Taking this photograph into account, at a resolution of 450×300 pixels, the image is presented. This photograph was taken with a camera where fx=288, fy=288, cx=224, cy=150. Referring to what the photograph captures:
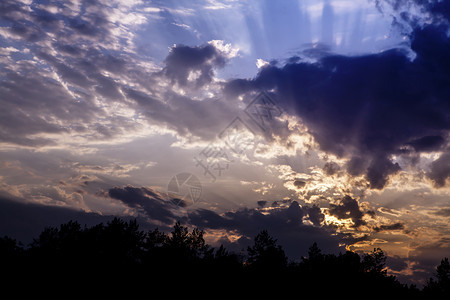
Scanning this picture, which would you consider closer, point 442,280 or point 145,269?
point 145,269

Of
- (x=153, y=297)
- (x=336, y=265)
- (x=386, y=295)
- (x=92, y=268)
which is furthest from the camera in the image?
(x=336, y=265)

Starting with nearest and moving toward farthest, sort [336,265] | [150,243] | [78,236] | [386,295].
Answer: [386,295], [336,265], [78,236], [150,243]

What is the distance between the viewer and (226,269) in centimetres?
4972

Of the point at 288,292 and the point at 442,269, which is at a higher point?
the point at 442,269

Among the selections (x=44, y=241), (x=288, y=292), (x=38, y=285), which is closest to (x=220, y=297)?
(x=288, y=292)

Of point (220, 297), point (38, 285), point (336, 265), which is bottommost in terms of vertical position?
point (38, 285)

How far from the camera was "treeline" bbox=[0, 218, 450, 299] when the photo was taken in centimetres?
4497

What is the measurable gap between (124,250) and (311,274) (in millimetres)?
43377

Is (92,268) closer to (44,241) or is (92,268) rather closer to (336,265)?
(44,241)

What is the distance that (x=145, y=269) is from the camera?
48094mm

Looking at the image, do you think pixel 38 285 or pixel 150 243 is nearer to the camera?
pixel 38 285

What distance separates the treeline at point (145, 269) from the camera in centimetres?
4497

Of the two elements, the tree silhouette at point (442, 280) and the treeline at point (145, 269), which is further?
the tree silhouette at point (442, 280)

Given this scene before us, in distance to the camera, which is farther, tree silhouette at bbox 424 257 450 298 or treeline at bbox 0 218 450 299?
tree silhouette at bbox 424 257 450 298
